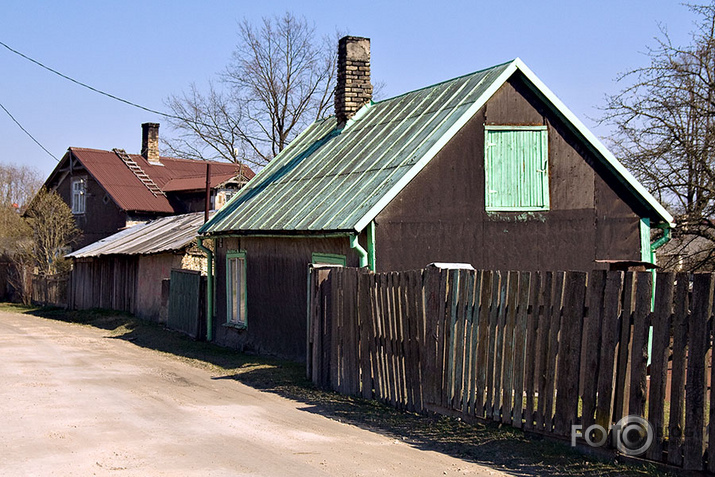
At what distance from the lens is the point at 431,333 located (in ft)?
30.2

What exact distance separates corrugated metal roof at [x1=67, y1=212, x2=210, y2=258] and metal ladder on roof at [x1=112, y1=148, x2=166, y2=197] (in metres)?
3.53

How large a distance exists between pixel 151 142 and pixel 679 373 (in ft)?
118

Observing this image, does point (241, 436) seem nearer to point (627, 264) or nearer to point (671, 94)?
point (627, 264)

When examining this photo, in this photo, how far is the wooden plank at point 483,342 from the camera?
8.36 metres

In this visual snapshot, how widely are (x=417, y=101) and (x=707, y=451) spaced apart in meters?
11.4

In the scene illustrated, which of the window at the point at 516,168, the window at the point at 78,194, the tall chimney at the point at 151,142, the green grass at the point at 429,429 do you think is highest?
the tall chimney at the point at 151,142

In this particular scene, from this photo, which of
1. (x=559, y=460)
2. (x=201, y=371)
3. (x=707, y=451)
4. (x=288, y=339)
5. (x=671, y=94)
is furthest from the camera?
(x=671, y=94)

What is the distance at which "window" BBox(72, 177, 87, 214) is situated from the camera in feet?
121

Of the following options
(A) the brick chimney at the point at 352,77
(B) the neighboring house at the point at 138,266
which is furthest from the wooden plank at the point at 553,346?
(B) the neighboring house at the point at 138,266

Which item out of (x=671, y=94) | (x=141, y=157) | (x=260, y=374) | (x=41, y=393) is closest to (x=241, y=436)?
(x=41, y=393)

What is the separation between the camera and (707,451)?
609 cm

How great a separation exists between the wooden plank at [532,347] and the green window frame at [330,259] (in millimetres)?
6074

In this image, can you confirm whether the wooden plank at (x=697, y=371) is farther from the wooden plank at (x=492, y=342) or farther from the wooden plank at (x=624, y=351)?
the wooden plank at (x=492, y=342)

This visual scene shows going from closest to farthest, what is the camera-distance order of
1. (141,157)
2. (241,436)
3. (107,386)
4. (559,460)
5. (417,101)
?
(559,460) → (241,436) → (107,386) → (417,101) → (141,157)
